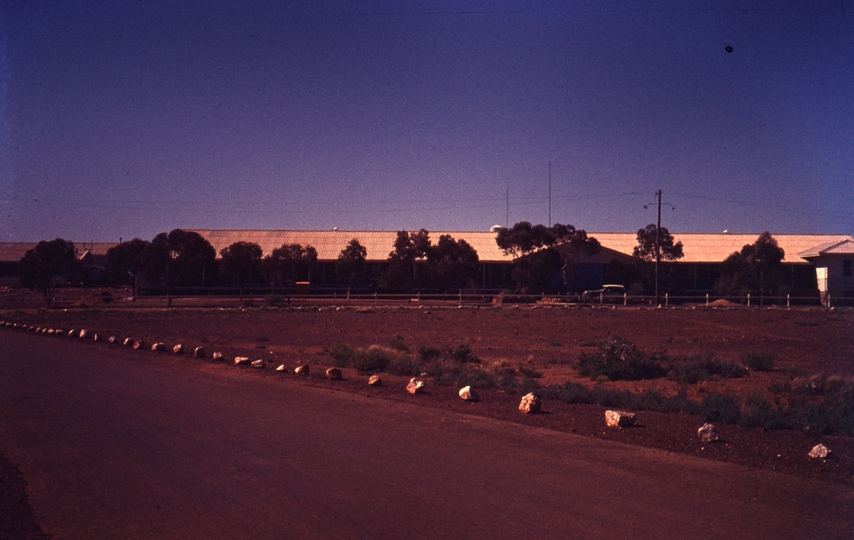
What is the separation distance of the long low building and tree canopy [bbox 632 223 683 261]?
158 inches

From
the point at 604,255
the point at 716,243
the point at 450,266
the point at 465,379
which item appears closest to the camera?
the point at 465,379

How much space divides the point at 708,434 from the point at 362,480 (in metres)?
5.33

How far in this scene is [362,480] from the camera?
8.11 m

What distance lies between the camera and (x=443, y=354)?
77.1 feet

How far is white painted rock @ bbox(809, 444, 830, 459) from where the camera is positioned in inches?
365

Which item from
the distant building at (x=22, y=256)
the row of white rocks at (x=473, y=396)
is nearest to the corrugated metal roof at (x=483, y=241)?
the distant building at (x=22, y=256)

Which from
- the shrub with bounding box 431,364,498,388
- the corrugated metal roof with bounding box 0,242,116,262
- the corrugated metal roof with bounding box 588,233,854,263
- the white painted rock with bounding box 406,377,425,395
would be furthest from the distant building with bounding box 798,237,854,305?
the corrugated metal roof with bounding box 0,242,116,262

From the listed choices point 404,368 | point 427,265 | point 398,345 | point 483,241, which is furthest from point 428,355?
point 483,241

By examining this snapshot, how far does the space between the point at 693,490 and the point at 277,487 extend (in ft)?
14.9

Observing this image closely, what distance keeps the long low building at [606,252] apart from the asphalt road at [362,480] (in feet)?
215

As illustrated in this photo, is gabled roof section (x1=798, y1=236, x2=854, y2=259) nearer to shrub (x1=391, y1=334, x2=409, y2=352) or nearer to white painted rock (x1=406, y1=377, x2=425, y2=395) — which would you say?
shrub (x1=391, y1=334, x2=409, y2=352)

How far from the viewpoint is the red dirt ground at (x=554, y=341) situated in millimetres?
10658

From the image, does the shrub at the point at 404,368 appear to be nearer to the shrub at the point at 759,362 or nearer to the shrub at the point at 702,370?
the shrub at the point at 702,370

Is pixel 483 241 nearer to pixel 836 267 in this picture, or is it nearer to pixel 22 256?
pixel 836 267
